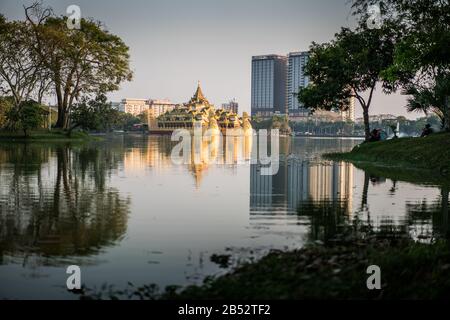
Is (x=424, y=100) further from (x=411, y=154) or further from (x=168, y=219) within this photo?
(x=168, y=219)

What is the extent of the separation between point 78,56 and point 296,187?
5309 centimetres

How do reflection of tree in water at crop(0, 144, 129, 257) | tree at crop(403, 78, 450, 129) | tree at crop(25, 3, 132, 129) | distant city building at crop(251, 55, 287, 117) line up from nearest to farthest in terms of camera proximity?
reflection of tree in water at crop(0, 144, 129, 257) < tree at crop(403, 78, 450, 129) < tree at crop(25, 3, 132, 129) < distant city building at crop(251, 55, 287, 117)

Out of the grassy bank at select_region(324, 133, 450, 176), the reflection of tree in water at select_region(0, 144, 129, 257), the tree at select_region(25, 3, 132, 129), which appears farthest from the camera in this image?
the tree at select_region(25, 3, 132, 129)

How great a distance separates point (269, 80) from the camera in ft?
322

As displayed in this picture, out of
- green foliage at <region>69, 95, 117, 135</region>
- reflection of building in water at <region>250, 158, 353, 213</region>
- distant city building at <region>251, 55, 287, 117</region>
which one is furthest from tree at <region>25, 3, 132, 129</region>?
reflection of building in water at <region>250, 158, 353, 213</region>

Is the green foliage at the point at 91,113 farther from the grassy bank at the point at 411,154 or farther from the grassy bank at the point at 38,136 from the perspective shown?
the grassy bank at the point at 411,154

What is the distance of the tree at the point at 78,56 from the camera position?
204 ft

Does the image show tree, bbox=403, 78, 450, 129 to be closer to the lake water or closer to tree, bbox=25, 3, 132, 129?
the lake water

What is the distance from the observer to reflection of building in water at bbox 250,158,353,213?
49.9ft

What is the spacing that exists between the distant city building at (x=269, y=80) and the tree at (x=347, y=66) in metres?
44.9

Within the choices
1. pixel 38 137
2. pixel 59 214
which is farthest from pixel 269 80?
pixel 59 214

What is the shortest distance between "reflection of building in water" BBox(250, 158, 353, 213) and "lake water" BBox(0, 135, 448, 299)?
4 cm

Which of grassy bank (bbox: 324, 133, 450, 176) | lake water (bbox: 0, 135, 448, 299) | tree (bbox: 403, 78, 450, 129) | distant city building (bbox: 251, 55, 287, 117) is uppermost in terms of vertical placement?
distant city building (bbox: 251, 55, 287, 117)

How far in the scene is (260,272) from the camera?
24.5ft
